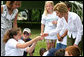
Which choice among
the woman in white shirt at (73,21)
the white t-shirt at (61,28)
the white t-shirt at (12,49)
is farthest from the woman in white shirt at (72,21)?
the white t-shirt at (12,49)

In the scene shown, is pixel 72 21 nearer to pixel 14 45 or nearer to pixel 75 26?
pixel 75 26

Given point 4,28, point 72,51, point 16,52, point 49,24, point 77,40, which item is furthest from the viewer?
point 49,24

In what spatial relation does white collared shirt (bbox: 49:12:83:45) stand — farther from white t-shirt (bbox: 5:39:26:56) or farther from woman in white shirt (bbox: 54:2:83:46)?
white t-shirt (bbox: 5:39:26:56)

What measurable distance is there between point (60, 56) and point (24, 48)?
88 centimetres

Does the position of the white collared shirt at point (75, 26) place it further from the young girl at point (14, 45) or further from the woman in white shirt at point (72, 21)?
the young girl at point (14, 45)

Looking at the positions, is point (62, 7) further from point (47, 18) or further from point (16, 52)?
point (47, 18)

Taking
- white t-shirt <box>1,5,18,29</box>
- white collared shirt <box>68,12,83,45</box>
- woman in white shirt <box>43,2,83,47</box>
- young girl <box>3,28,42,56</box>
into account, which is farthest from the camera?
white t-shirt <box>1,5,18,29</box>

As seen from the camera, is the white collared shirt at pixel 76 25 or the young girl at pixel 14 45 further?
the white collared shirt at pixel 76 25

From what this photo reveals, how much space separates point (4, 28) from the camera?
588 centimetres

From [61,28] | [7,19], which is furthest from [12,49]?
[61,28]

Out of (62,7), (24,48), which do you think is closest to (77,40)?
(62,7)

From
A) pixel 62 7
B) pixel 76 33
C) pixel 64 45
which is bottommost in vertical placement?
pixel 64 45

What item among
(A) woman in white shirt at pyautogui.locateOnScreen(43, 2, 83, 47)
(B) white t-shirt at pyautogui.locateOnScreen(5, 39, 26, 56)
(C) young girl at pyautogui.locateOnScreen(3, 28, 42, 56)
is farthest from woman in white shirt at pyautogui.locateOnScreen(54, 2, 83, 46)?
(B) white t-shirt at pyautogui.locateOnScreen(5, 39, 26, 56)

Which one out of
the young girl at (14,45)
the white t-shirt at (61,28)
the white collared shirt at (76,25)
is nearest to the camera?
the young girl at (14,45)
